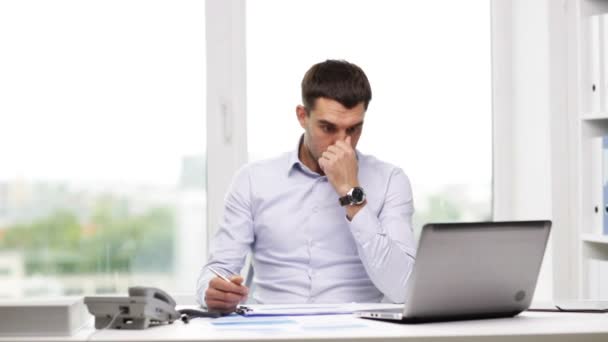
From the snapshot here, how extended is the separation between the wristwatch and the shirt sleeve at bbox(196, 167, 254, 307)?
32cm

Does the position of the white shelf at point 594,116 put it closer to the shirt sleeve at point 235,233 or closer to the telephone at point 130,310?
the shirt sleeve at point 235,233

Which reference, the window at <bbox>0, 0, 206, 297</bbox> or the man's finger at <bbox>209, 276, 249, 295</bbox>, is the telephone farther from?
Result: the window at <bbox>0, 0, 206, 297</bbox>

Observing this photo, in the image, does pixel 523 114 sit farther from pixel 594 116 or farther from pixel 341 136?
pixel 341 136

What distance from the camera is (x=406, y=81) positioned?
156 inches

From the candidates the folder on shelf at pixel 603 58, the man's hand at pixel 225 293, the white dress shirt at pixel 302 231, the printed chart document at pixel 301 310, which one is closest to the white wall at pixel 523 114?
the folder on shelf at pixel 603 58

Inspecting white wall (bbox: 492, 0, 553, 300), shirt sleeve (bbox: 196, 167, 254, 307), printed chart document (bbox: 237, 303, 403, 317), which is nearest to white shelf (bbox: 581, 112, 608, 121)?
white wall (bbox: 492, 0, 553, 300)

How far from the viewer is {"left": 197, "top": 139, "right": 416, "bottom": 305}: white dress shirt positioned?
2.71 m

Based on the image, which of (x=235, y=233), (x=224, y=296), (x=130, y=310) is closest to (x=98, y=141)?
(x=235, y=233)

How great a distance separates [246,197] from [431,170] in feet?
4.43

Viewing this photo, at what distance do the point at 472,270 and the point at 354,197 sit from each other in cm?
75

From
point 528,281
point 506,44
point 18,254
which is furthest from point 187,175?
point 528,281

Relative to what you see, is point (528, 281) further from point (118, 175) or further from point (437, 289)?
point (118, 175)

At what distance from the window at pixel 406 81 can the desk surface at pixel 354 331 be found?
195 cm

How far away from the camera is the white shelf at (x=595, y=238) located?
326 cm
